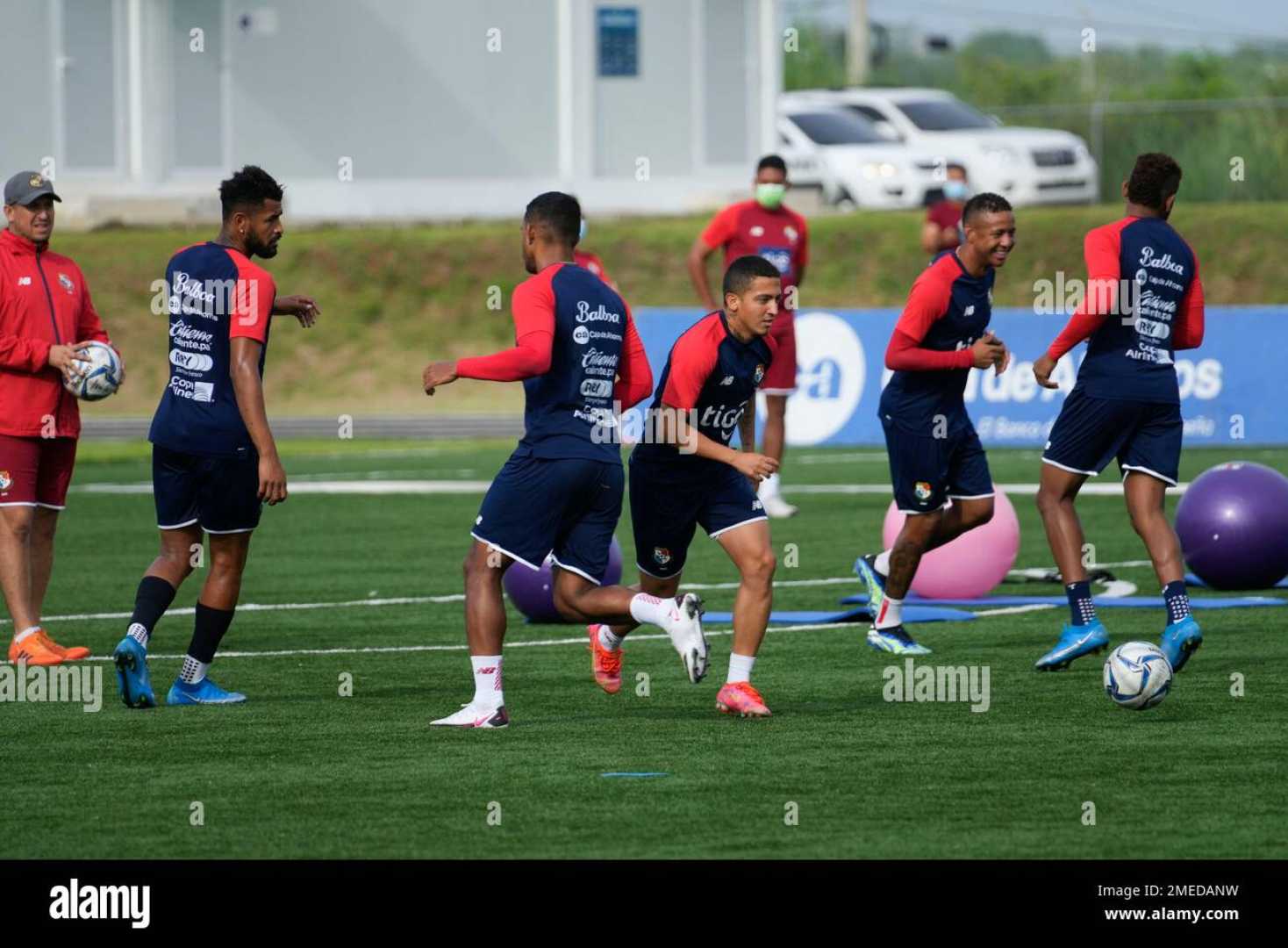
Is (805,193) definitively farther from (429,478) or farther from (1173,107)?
(429,478)

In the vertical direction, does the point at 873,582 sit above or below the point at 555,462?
below

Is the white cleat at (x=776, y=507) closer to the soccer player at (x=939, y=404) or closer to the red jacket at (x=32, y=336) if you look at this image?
the soccer player at (x=939, y=404)

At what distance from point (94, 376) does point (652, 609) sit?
11.5ft

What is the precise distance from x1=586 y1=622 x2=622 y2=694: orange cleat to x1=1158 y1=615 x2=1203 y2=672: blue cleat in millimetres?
2411

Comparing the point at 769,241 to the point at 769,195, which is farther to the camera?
the point at 769,241

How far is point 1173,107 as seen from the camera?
4219cm

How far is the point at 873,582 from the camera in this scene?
12.6 m

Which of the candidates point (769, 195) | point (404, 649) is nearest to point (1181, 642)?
point (404, 649)

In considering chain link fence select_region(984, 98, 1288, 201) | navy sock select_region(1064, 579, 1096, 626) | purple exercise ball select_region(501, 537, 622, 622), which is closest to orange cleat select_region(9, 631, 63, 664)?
purple exercise ball select_region(501, 537, 622, 622)

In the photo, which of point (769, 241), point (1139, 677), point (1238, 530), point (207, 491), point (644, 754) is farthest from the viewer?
point (769, 241)

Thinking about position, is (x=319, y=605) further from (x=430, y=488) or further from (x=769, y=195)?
(x=430, y=488)

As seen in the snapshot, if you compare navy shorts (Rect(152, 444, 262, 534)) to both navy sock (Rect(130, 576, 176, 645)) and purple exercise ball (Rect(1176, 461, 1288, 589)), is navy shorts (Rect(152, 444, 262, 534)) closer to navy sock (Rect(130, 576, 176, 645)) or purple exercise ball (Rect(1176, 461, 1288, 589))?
navy sock (Rect(130, 576, 176, 645))

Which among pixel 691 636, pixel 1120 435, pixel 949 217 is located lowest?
pixel 691 636

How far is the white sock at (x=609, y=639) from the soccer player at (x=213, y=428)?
148cm
